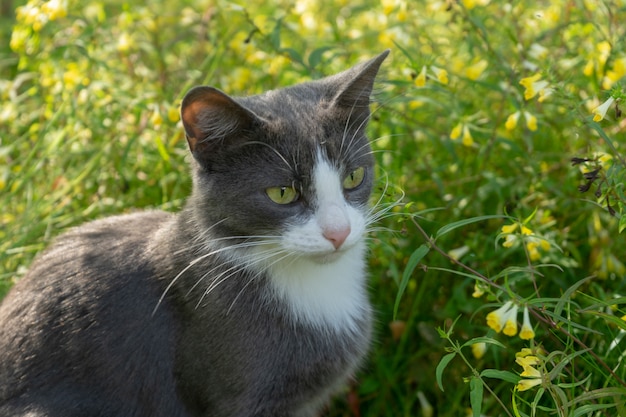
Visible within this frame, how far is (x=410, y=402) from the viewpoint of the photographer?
2721mm

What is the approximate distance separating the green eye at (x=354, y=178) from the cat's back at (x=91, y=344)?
61 centimetres

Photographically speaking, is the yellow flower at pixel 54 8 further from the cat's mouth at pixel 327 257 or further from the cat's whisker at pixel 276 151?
the cat's mouth at pixel 327 257

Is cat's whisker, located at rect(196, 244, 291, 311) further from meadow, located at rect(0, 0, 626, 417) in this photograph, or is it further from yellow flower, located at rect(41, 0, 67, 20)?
yellow flower, located at rect(41, 0, 67, 20)

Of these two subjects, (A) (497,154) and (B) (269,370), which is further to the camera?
(A) (497,154)

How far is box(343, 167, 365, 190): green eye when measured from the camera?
6.92 ft

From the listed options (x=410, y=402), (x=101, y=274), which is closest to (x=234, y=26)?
(x=101, y=274)

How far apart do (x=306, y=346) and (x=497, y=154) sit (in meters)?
1.33

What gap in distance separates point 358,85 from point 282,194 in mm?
374

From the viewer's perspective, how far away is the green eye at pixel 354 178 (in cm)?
211

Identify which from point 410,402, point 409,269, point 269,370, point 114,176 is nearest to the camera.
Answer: point 409,269

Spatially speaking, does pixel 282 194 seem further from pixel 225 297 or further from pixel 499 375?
pixel 499 375

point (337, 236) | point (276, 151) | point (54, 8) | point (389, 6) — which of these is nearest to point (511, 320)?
point (337, 236)

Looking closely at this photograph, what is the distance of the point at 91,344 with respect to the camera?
217cm

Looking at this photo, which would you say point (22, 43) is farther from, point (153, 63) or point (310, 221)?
point (310, 221)
